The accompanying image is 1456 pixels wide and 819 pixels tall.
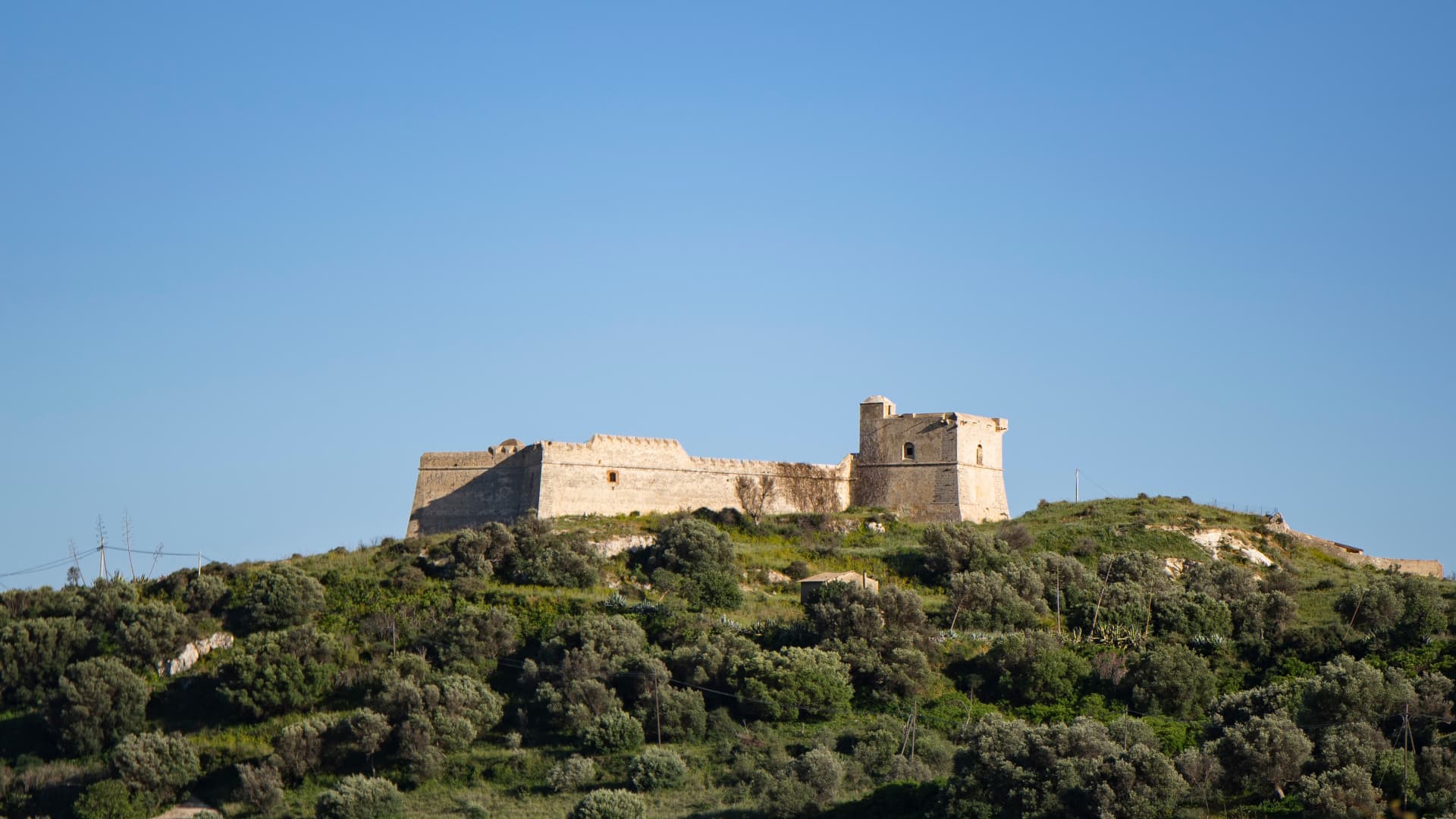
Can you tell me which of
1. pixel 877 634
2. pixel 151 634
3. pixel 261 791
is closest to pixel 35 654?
pixel 151 634

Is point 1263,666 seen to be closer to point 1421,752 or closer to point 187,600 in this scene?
point 1421,752

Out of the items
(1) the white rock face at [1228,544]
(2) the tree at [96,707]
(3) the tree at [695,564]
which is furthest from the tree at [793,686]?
(1) the white rock face at [1228,544]

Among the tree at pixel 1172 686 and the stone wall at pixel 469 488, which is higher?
the stone wall at pixel 469 488

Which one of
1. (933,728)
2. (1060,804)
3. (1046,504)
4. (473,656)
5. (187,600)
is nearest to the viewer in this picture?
(1060,804)

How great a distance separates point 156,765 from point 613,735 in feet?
29.1

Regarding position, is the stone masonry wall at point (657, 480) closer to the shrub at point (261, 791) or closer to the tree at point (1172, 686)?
the shrub at point (261, 791)

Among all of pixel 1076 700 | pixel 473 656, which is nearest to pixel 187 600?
pixel 473 656

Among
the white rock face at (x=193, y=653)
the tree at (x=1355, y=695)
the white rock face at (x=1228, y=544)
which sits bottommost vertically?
the tree at (x=1355, y=695)

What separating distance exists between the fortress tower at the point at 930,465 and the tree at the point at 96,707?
23.1 meters

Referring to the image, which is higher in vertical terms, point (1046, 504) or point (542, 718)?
point (1046, 504)

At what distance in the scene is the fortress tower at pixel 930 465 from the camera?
5053 cm

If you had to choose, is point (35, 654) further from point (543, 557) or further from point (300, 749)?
point (543, 557)

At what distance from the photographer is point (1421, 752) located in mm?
28391

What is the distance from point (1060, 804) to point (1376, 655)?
12.0 m
